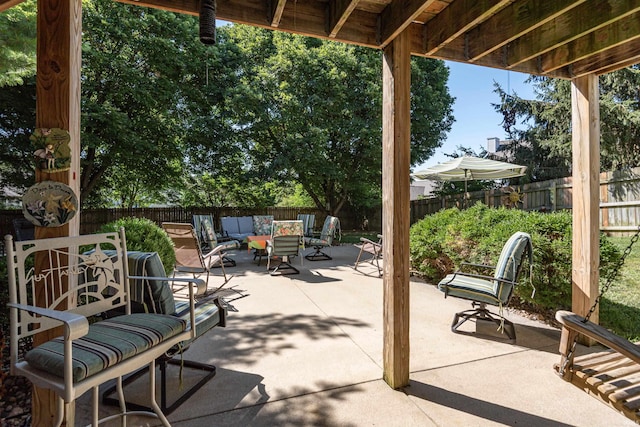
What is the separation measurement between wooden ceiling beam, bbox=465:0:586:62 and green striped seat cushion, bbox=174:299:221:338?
2.83 meters

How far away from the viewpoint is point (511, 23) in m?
2.20

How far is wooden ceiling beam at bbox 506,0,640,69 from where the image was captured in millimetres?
1961

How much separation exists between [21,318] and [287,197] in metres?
15.2

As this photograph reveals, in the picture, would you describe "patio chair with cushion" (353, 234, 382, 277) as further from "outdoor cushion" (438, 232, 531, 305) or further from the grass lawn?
the grass lawn

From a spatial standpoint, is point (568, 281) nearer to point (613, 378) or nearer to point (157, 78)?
point (613, 378)

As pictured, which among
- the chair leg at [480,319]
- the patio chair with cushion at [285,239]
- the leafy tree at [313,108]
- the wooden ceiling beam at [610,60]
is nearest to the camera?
the wooden ceiling beam at [610,60]

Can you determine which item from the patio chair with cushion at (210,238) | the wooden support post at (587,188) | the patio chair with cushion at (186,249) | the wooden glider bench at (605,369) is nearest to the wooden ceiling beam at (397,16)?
the wooden glider bench at (605,369)

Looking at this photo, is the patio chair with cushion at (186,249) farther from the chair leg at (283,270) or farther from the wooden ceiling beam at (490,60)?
the wooden ceiling beam at (490,60)

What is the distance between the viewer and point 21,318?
1.40 meters

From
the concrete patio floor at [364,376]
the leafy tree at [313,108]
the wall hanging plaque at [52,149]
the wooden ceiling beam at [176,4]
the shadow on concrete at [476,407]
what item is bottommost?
the shadow on concrete at [476,407]

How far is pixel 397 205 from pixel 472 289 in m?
1.51

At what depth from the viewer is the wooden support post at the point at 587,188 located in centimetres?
278

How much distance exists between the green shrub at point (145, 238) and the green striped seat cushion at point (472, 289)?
3.26 meters

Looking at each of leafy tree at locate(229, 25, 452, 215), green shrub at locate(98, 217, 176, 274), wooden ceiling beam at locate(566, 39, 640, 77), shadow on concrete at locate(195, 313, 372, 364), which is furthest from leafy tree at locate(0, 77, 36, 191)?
wooden ceiling beam at locate(566, 39, 640, 77)
